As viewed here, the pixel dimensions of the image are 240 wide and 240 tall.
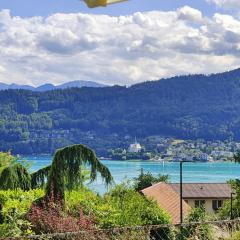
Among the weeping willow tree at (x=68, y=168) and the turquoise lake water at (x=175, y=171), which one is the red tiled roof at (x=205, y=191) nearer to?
the turquoise lake water at (x=175, y=171)

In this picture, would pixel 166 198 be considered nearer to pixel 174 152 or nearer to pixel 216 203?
pixel 216 203

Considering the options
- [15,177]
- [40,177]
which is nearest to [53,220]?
[40,177]

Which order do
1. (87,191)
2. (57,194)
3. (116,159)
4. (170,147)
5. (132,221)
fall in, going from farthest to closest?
(170,147) < (116,159) < (87,191) < (132,221) < (57,194)

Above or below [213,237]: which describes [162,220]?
below

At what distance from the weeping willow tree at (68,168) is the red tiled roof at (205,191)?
145 ft

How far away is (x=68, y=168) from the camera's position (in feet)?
42.0

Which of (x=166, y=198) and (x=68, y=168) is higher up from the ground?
(x=68, y=168)

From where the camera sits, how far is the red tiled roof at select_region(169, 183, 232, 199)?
57656 millimetres

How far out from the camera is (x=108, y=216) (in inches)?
502

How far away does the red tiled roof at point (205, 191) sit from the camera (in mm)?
57656

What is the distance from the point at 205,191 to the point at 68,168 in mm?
47441

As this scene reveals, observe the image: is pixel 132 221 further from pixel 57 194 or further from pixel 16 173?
pixel 16 173

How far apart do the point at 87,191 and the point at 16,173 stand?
203 cm

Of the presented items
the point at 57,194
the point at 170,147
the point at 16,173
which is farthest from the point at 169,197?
the point at 170,147
